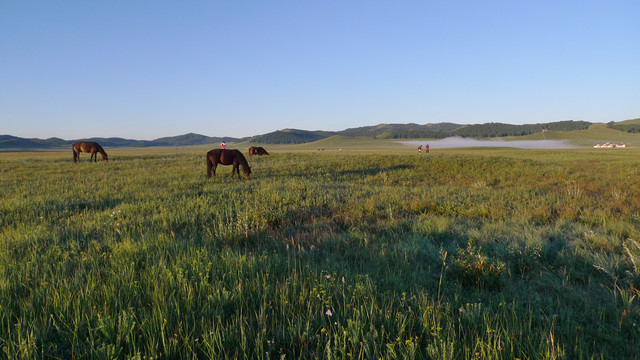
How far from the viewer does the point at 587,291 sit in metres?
3.23

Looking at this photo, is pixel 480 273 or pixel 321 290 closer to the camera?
pixel 321 290

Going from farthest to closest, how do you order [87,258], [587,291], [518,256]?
[518,256] → [87,258] → [587,291]

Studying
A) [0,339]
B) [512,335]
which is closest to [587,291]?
[512,335]

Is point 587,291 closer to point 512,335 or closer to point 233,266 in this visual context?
point 512,335

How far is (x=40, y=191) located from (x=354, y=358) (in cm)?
1425

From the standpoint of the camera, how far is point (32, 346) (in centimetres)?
194

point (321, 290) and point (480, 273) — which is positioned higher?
point (321, 290)

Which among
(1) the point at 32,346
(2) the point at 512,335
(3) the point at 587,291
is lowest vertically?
(3) the point at 587,291

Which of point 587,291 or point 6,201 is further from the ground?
point 6,201

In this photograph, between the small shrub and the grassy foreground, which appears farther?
the small shrub

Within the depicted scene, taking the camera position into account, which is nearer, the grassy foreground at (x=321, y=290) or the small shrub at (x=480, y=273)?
the grassy foreground at (x=321, y=290)

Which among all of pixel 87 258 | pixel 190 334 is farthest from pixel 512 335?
pixel 87 258

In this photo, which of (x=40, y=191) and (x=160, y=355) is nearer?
(x=160, y=355)

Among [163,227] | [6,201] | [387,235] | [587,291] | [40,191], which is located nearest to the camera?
[587,291]
